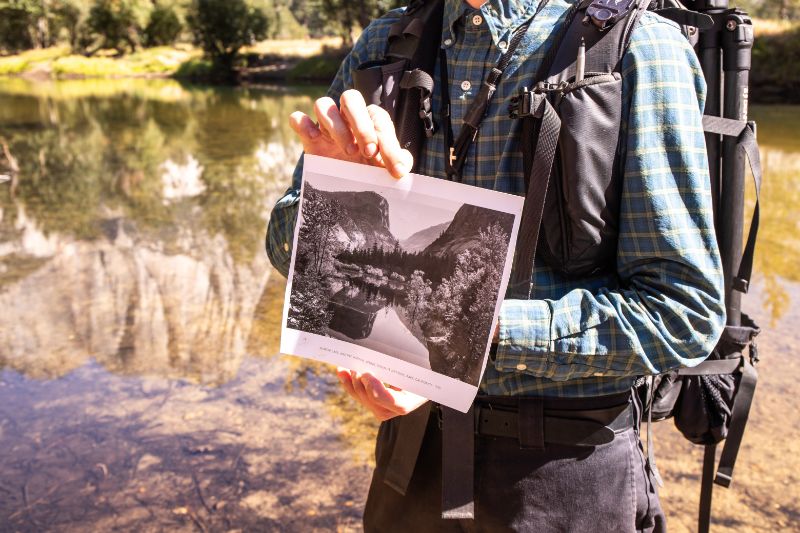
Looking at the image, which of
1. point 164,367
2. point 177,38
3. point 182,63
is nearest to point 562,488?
point 164,367

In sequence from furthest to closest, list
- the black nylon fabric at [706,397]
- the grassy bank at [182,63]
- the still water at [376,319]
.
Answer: the grassy bank at [182,63]
the black nylon fabric at [706,397]
the still water at [376,319]

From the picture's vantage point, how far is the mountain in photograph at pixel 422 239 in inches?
45.6

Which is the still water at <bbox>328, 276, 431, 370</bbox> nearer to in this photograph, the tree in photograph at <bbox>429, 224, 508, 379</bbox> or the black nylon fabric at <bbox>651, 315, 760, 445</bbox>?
the tree in photograph at <bbox>429, 224, 508, 379</bbox>

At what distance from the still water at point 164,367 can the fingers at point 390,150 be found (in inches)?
10.4

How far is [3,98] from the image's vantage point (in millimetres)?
25688

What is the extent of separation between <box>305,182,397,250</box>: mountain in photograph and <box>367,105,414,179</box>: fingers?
3.0 inches

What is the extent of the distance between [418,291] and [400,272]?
47mm

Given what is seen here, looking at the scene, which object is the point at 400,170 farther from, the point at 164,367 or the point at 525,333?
the point at 164,367

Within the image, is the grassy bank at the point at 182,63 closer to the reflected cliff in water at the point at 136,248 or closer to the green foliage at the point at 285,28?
the green foliage at the point at 285,28

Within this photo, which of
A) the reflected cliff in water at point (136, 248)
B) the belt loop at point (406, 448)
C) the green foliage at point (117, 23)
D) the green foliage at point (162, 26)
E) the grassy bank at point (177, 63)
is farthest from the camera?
the green foliage at point (162, 26)

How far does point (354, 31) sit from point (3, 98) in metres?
26.4

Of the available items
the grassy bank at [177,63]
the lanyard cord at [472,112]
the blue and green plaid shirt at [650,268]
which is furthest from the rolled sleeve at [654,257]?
the grassy bank at [177,63]

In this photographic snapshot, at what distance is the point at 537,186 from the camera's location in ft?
3.87

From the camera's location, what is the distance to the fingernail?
1126 millimetres
